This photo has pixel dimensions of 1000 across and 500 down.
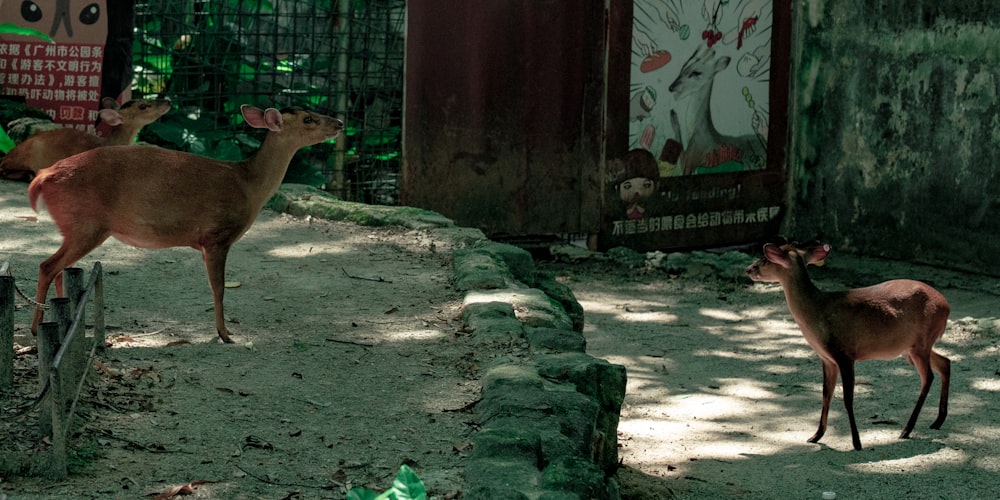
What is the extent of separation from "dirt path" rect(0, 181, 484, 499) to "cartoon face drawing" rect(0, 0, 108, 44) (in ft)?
7.44

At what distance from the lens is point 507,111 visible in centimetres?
1001

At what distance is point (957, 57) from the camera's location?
9.67 metres

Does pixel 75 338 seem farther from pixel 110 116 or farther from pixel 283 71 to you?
pixel 283 71

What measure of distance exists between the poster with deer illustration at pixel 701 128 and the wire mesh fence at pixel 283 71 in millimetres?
2009

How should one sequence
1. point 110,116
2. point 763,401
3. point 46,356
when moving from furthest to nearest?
point 110,116, point 763,401, point 46,356

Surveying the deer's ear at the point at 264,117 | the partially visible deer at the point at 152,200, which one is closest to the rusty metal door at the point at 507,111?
the deer's ear at the point at 264,117

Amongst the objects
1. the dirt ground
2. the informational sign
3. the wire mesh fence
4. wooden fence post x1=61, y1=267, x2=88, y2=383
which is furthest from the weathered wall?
wooden fence post x1=61, y1=267, x2=88, y2=383

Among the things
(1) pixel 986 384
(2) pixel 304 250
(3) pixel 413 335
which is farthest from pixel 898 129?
(3) pixel 413 335

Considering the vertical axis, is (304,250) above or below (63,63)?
below

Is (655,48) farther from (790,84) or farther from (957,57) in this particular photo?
(957,57)

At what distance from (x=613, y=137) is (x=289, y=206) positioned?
9.86ft

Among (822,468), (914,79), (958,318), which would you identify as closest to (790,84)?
(914,79)

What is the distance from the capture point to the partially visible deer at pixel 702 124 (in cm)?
1051

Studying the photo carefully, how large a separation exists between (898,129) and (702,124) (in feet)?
A: 5.39
